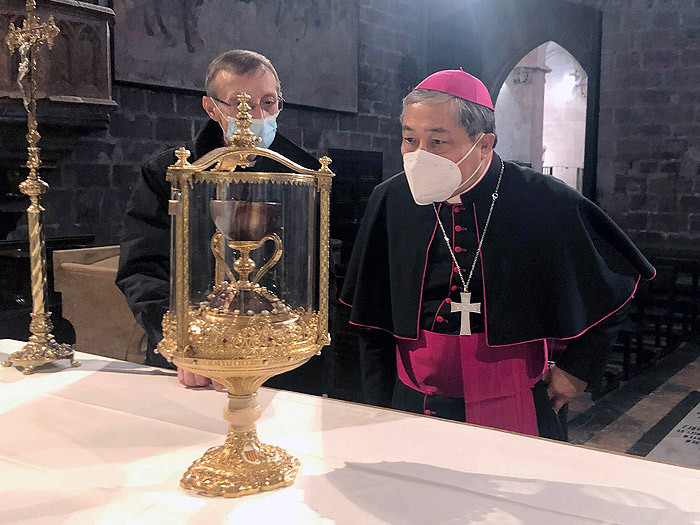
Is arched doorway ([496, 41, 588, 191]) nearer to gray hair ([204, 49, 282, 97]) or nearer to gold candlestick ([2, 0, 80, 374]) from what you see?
gray hair ([204, 49, 282, 97])

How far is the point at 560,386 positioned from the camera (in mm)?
2152

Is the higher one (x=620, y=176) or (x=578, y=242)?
(x=620, y=176)

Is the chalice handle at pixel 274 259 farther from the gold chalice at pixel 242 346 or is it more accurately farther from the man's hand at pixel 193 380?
the man's hand at pixel 193 380

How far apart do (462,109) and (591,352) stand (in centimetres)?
81

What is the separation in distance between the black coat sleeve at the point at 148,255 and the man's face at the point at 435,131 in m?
0.81

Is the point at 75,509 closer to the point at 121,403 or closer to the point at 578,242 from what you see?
the point at 121,403

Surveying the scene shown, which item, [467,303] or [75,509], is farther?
[467,303]

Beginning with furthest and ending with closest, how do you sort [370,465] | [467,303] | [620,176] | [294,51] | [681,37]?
[620,176] → [681,37] → [294,51] → [467,303] → [370,465]

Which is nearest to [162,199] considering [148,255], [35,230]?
[148,255]

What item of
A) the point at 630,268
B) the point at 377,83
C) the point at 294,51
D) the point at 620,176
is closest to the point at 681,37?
the point at 620,176

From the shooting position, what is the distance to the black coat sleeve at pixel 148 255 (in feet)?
6.93

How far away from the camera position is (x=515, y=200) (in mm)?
2174

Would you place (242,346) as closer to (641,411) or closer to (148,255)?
(148,255)

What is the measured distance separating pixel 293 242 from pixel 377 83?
7.30 meters
